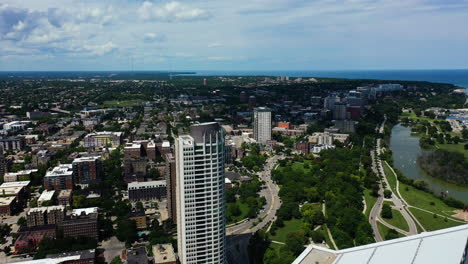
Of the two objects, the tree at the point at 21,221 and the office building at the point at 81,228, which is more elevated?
the office building at the point at 81,228

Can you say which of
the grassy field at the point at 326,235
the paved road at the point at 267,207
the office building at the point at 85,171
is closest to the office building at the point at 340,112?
the paved road at the point at 267,207

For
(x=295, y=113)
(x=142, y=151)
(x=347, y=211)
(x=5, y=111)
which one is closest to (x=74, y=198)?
(x=142, y=151)

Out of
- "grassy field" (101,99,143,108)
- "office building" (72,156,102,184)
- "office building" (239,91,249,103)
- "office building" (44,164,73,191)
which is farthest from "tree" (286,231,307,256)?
"grassy field" (101,99,143,108)

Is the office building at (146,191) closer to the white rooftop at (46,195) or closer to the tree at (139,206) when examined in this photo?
the tree at (139,206)

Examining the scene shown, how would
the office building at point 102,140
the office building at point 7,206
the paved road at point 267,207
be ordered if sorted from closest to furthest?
the paved road at point 267,207 < the office building at point 7,206 < the office building at point 102,140

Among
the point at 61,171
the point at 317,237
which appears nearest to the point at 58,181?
the point at 61,171

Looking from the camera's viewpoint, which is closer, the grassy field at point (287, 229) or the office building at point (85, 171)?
the grassy field at point (287, 229)

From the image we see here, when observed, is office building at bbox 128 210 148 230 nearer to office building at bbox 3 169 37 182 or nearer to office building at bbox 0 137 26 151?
office building at bbox 3 169 37 182
